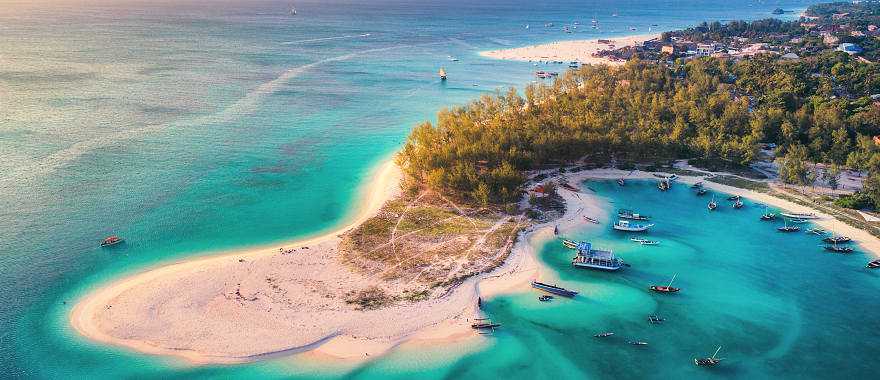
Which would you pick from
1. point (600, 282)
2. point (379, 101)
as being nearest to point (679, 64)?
point (379, 101)

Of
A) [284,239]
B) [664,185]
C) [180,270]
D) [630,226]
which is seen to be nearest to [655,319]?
[630,226]

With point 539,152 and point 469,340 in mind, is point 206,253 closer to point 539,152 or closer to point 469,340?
point 469,340

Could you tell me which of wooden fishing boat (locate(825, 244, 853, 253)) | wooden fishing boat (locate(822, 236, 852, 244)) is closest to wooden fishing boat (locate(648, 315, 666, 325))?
wooden fishing boat (locate(825, 244, 853, 253))

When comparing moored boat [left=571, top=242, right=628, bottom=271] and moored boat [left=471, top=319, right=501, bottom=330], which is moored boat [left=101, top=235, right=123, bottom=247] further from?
moored boat [left=571, top=242, right=628, bottom=271]

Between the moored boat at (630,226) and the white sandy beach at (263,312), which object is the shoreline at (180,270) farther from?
the moored boat at (630,226)

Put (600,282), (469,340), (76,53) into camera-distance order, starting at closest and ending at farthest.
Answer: (469,340)
(600,282)
(76,53)

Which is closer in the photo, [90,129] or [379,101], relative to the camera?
[90,129]
